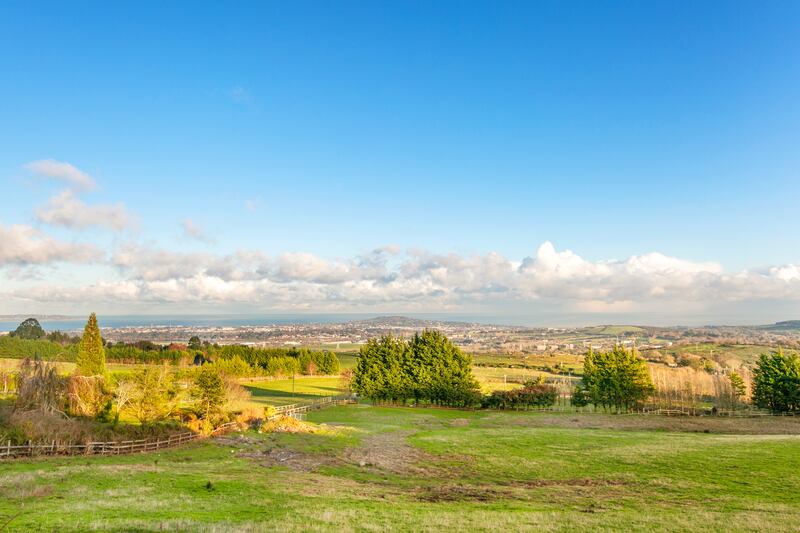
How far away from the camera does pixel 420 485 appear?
92.5 ft

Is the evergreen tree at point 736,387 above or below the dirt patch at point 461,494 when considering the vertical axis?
below

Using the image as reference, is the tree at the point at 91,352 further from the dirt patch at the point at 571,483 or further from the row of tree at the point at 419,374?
the dirt patch at the point at 571,483

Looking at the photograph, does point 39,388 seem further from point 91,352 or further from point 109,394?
point 91,352

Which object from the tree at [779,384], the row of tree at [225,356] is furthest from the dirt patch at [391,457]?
the row of tree at [225,356]

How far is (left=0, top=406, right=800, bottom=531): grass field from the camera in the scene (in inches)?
756

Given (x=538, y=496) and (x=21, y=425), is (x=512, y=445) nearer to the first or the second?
(x=538, y=496)

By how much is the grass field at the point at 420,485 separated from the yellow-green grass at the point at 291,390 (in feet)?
170

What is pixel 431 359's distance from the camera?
89.2 meters

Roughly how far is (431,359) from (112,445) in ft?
196

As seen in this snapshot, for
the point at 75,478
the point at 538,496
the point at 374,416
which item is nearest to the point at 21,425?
the point at 75,478

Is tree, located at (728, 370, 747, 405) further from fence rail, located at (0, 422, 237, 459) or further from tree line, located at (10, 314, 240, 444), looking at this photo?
fence rail, located at (0, 422, 237, 459)

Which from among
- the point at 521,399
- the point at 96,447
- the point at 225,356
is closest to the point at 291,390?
the point at 225,356

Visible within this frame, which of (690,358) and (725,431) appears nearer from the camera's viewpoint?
(725,431)

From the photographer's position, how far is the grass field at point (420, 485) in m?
19.2
